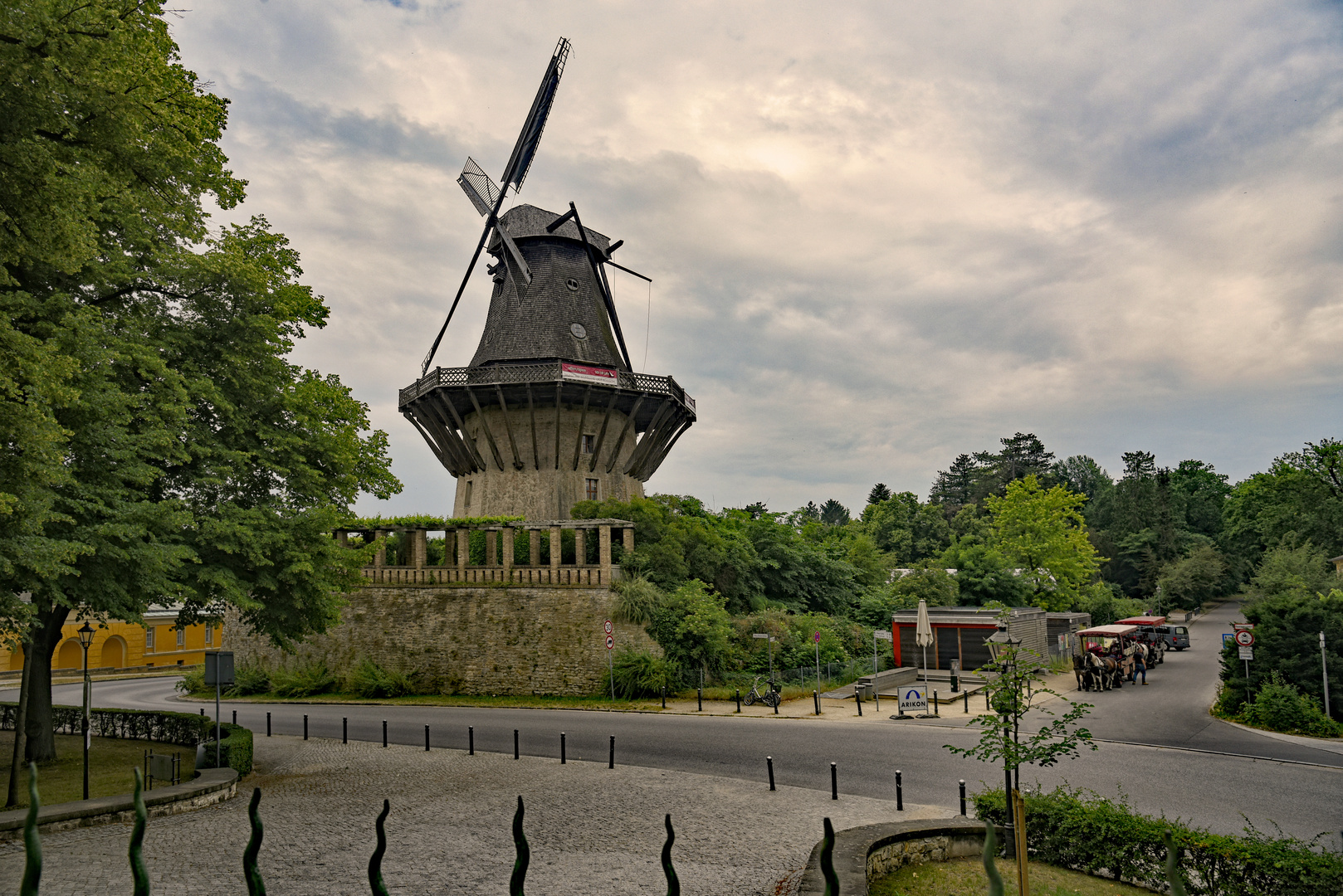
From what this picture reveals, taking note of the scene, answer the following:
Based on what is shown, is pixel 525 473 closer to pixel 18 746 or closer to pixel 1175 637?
pixel 18 746

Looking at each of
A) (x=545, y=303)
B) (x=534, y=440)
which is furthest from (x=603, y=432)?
(x=545, y=303)

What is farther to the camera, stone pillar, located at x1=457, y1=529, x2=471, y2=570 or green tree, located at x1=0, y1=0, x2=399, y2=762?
stone pillar, located at x1=457, y1=529, x2=471, y2=570

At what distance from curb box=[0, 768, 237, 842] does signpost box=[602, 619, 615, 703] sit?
12735 millimetres

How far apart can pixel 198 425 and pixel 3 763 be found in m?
8.32

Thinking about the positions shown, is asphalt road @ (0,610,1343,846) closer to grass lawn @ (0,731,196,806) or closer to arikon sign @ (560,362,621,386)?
grass lawn @ (0,731,196,806)

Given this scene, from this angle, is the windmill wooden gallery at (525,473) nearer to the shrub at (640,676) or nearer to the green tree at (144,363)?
the shrub at (640,676)

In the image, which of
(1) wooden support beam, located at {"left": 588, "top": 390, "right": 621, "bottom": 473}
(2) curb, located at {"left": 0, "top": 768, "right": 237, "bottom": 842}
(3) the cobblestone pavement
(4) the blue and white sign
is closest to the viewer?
(3) the cobblestone pavement

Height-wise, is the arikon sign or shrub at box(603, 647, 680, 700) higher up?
the arikon sign

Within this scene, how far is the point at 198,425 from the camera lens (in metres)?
15.6

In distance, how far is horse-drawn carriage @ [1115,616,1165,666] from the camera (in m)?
35.5

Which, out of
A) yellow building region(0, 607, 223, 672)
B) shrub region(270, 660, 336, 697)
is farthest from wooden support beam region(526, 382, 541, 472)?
yellow building region(0, 607, 223, 672)

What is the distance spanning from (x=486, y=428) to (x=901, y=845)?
28.6 metres

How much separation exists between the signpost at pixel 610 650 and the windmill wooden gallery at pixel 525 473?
234 millimetres

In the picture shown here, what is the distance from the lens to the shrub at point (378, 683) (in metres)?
28.8
